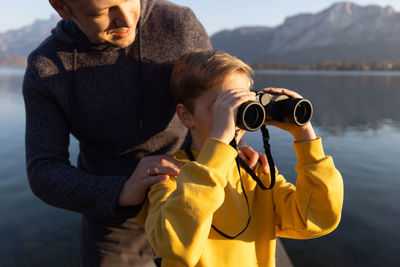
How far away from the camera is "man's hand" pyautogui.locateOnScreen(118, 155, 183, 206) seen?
1.38 metres

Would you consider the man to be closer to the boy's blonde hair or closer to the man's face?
the man's face

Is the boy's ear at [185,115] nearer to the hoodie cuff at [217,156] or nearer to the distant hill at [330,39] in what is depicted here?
the hoodie cuff at [217,156]

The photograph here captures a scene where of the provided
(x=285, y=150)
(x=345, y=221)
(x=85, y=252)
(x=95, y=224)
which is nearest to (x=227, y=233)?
(x=95, y=224)

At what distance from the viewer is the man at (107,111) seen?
56.7 inches

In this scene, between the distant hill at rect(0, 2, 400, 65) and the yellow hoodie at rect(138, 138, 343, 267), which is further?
the distant hill at rect(0, 2, 400, 65)

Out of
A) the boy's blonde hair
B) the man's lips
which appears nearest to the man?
the man's lips

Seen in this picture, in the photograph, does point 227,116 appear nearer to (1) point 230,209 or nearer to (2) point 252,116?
(2) point 252,116

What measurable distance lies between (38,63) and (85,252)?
1220 millimetres

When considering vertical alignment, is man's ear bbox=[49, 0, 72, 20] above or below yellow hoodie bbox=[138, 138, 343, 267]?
above

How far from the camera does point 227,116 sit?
4.27ft

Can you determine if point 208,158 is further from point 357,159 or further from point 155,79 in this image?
point 357,159

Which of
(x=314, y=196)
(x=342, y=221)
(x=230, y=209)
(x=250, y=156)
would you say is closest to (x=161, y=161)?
(x=230, y=209)

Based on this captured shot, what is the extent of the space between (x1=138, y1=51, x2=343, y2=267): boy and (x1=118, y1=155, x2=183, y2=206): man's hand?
0.18ft

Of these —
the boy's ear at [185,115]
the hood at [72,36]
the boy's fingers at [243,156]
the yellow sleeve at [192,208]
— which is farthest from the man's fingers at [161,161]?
the hood at [72,36]
